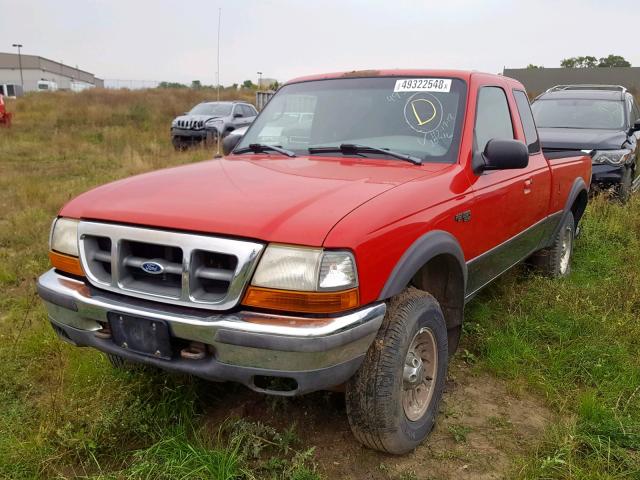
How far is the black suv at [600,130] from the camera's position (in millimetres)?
7133

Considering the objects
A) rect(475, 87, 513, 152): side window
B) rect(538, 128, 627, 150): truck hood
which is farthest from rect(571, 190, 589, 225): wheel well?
rect(538, 128, 627, 150): truck hood

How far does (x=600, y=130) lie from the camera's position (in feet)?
25.7

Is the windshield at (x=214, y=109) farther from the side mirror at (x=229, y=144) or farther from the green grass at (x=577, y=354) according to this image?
the green grass at (x=577, y=354)

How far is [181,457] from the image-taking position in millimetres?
2482

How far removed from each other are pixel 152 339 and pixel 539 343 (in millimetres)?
2634

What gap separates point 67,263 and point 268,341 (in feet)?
3.82

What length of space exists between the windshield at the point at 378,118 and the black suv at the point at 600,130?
12.1 feet

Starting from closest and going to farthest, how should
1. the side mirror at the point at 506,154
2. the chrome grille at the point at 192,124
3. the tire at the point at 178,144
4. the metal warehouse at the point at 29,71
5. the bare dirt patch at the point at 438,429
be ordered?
the bare dirt patch at the point at 438,429 → the side mirror at the point at 506,154 → the chrome grille at the point at 192,124 → the tire at the point at 178,144 → the metal warehouse at the point at 29,71

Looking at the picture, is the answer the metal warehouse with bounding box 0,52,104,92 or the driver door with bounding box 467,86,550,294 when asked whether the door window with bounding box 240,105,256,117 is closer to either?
the driver door with bounding box 467,86,550,294

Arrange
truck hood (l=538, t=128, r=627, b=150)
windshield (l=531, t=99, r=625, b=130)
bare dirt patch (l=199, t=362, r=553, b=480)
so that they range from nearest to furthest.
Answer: bare dirt patch (l=199, t=362, r=553, b=480) < truck hood (l=538, t=128, r=627, b=150) < windshield (l=531, t=99, r=625, b=130)

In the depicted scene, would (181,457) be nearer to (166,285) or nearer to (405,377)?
(166,285)

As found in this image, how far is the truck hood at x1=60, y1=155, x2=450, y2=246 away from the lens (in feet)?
7.08

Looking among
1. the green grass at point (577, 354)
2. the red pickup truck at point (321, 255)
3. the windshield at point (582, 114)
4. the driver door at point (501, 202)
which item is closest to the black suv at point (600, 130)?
the windshield at point (582, 114)

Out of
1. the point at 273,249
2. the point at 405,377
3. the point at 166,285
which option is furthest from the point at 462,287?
the point at 166,285
